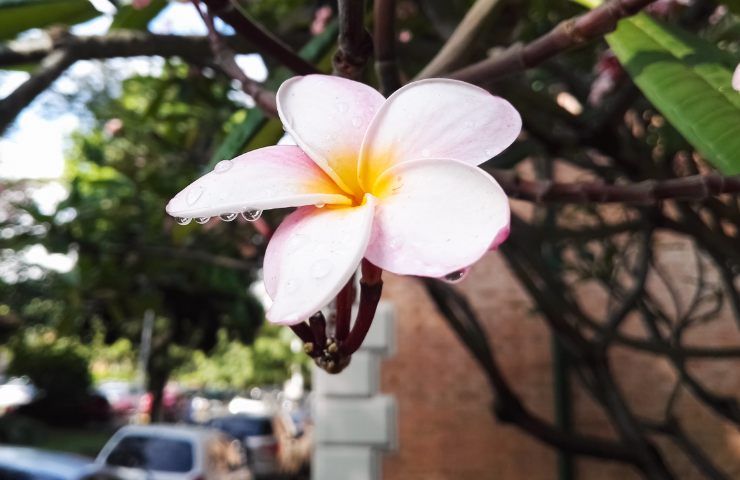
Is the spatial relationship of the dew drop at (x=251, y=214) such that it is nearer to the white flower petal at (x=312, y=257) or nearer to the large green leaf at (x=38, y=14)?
the white flower petal at (x=312, y=257)

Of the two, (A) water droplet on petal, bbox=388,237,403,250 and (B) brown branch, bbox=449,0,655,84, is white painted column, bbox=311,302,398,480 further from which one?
(A) water droplet on petal, bbox=388,237,403,250

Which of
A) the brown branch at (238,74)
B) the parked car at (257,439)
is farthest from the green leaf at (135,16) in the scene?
the parked car at (257,439)

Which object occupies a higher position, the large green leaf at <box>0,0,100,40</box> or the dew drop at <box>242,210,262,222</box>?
the dew drop at <box>242,210,262,222</box>

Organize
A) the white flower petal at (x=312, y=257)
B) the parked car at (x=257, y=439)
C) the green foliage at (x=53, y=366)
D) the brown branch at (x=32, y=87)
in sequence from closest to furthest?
1. the white flower petal at (x=312, y=257)
2. the brown branch at (x=32, y=87)
3. the parked car at (x=257, y=439)
4. the green foliage at (x=53, y=366)

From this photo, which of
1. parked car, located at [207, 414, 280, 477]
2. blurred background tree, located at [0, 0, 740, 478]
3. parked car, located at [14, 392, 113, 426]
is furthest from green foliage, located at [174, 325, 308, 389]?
blurred background tree, located at [0, 0, 740, 478]

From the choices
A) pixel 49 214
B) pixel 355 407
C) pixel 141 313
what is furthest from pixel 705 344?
pixel 49 214

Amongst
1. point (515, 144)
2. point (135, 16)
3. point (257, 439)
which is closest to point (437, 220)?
point (135, 16)
